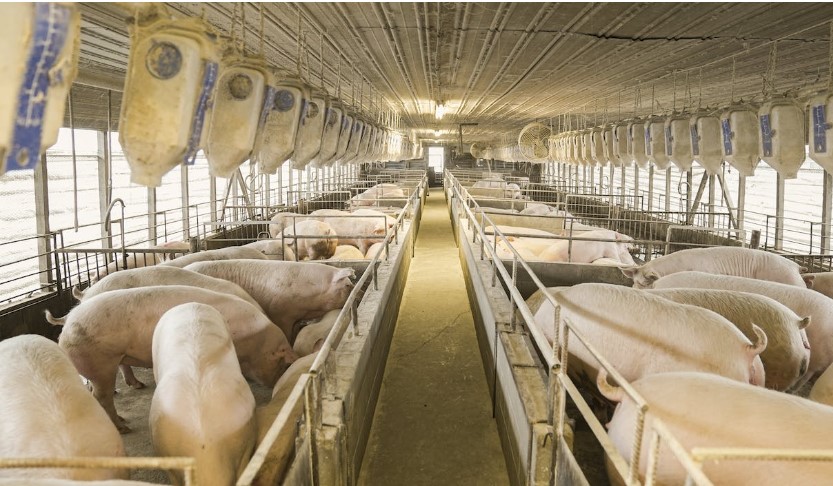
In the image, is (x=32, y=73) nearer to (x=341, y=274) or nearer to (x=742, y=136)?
(x=341, y=274)

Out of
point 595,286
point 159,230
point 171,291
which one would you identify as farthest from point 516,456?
point 159,230

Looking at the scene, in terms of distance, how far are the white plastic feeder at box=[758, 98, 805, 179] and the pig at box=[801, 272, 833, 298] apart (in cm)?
190

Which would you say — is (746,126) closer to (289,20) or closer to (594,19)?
(594,19)

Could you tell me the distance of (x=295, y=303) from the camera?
5590 mm

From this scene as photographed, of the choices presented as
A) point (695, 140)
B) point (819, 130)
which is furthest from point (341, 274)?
point (819, 130)

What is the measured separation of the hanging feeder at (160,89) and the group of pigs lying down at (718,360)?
2.00 metres

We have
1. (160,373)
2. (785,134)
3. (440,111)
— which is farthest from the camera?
(440,111)

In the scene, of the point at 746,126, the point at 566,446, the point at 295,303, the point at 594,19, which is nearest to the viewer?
the point at 566,446

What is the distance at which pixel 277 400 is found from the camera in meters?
3.37

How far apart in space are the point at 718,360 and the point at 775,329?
792mm

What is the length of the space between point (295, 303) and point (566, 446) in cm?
360

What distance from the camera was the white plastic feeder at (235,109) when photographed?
108 inches

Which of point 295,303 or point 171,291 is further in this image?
point 295,303

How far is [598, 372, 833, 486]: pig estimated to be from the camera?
2096 millimetres
